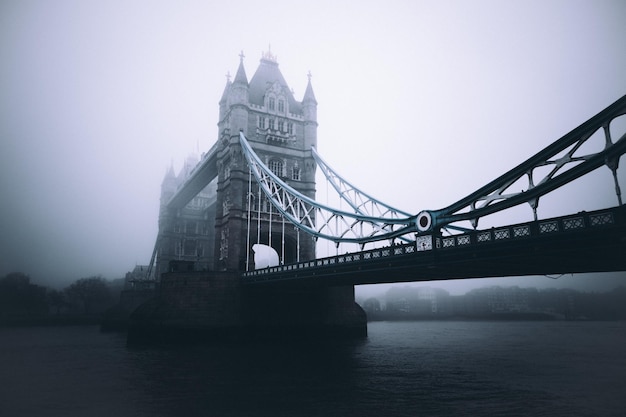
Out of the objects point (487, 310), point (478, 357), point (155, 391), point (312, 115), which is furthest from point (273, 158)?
point (487, 310)

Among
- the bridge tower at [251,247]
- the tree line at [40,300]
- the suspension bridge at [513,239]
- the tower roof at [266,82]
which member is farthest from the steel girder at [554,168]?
the tree line at [40,300]

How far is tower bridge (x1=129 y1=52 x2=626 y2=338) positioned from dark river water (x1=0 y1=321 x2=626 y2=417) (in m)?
5.11

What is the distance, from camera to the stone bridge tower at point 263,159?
4403cm

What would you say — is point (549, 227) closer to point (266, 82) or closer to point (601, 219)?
point (601, 219)

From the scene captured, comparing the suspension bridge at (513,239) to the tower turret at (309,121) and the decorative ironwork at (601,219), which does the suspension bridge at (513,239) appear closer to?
the decorative ironwork at (601,219)

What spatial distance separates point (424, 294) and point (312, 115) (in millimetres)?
164422

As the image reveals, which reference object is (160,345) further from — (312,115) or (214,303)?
(312,115)

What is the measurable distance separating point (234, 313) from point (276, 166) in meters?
18.6

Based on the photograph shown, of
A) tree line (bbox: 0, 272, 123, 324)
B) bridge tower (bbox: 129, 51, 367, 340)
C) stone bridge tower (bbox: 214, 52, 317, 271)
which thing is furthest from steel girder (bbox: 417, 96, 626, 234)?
tree line (bbox: 0, 272, 123, 324)

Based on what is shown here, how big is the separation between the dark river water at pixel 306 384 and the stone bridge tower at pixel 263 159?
57.8 feet

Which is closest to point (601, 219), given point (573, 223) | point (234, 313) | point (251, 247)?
point (573, 223)

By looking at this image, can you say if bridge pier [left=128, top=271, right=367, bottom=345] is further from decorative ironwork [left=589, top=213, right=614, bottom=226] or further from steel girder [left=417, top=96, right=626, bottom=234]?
decorative ironwork [left=589, top=213, right=614, bottom=226]

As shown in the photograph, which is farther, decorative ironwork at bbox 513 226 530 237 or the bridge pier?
the bridge pier

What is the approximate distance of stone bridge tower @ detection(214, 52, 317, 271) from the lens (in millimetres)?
44031
